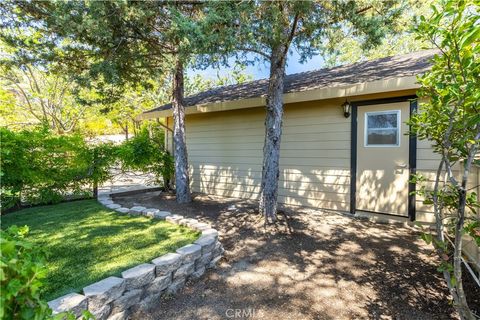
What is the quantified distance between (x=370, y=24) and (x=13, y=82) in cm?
1438

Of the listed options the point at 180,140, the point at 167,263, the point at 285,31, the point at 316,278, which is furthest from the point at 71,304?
the point at 180,140

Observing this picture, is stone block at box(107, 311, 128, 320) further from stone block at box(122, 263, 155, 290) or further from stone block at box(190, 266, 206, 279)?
stone block at box(190, 266, 206, 279)

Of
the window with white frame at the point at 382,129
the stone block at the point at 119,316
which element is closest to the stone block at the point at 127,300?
the stone block at the point at 119,316

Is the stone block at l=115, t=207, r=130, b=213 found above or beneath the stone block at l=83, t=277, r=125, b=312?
above

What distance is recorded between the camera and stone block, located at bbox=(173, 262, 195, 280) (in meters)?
2.69

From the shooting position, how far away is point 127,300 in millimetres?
2248

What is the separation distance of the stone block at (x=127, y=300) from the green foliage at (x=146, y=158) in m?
4.79

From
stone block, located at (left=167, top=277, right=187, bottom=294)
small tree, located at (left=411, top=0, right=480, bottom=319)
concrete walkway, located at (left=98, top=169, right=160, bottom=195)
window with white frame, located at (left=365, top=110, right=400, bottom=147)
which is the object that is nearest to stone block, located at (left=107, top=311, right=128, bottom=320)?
stone block, located at (left=167, top=277, right=187, bottom=294)

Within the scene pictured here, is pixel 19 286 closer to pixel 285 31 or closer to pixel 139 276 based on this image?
pixel 139 276

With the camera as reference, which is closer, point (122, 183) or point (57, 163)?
point (57, 163)

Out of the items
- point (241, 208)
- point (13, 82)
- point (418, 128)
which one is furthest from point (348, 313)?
point (13, 82)

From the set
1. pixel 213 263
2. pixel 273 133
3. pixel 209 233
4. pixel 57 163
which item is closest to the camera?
pixel 213 263

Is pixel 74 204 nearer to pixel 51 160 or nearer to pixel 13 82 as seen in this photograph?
pixel 51 160
